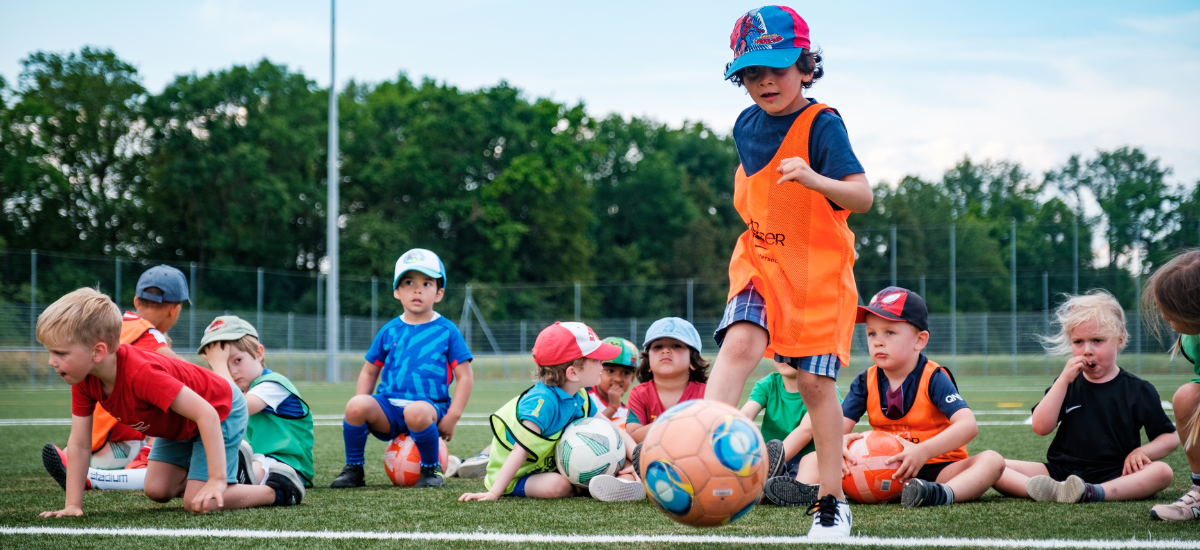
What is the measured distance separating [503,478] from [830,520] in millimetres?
1920

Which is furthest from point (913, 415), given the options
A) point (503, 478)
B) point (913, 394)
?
point (503, 478)

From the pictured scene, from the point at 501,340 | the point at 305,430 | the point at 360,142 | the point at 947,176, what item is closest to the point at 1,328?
the point at 501,340

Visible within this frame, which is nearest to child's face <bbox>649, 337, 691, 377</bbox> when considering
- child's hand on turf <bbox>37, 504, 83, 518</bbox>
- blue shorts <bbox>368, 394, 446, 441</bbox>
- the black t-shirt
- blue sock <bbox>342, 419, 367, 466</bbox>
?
blue shorts <bbox>368, 394, 446, 441</bbox>

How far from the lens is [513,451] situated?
4.86 meters

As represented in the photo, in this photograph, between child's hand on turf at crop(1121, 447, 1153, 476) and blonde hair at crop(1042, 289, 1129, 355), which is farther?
blonde hair at crop(1042, 289, 1129, 355)

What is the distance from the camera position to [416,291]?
6070mm

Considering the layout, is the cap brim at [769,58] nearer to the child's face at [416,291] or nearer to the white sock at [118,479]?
the child's face at [416,291]

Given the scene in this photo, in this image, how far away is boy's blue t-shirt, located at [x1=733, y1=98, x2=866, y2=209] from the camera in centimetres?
335

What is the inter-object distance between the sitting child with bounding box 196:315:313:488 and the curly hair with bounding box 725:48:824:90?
110 inches

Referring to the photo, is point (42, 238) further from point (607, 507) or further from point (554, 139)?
point (607, 507)

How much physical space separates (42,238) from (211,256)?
6104 mm

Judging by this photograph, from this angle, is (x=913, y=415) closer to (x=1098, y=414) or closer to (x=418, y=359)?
(x=1098, y=414)

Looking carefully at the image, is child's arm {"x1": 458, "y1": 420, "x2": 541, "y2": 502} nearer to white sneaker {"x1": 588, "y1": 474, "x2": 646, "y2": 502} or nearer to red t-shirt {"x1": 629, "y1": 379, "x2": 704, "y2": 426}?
white sneaker {"x1": 588, "y1": 474, "x2": 646, "y2": 502}

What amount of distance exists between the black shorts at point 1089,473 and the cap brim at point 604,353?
7.52 feet
